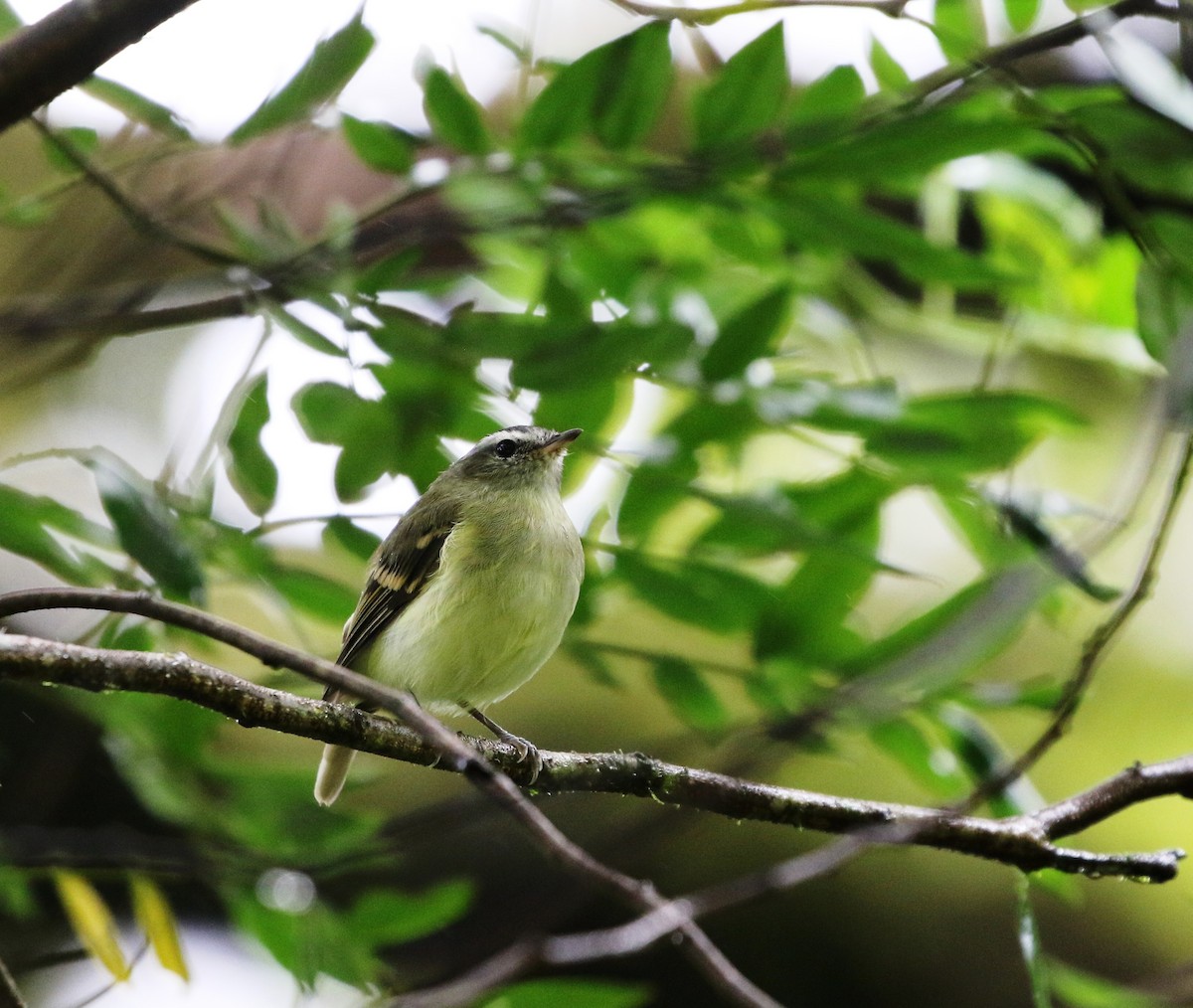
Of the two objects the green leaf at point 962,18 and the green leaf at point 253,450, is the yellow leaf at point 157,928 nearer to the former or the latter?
the green leaf at point 253,450

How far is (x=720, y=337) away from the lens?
1962mm

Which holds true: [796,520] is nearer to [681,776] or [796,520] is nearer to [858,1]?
[681,776]

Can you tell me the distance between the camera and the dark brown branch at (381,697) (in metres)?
0.88

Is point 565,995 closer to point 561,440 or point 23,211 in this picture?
point 561,440

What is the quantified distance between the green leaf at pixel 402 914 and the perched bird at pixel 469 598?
0.26 meters

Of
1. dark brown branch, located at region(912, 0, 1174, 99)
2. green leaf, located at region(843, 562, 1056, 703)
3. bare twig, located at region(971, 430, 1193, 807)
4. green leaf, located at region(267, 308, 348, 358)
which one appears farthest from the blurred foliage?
green leaf, located at region(843, 562, 1056, 703)


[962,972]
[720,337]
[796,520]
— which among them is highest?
[720,337]

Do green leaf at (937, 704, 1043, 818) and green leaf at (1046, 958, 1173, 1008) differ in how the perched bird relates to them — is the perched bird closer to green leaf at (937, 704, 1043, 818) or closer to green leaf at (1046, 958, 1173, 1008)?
green leaf at (937, 704, 1043, 818)

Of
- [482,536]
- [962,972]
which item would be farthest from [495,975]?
[962,972]

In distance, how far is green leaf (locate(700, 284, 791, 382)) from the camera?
1.95 metres

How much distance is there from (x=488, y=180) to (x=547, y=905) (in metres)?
1.31

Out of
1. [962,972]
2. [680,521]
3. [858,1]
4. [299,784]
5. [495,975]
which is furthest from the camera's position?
[962,972]

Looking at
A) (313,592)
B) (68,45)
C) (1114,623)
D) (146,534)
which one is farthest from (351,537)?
(1114,623)

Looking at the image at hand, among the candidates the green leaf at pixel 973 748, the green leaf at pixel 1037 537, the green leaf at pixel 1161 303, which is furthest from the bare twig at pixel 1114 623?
the green leaf at pixel 973 748
